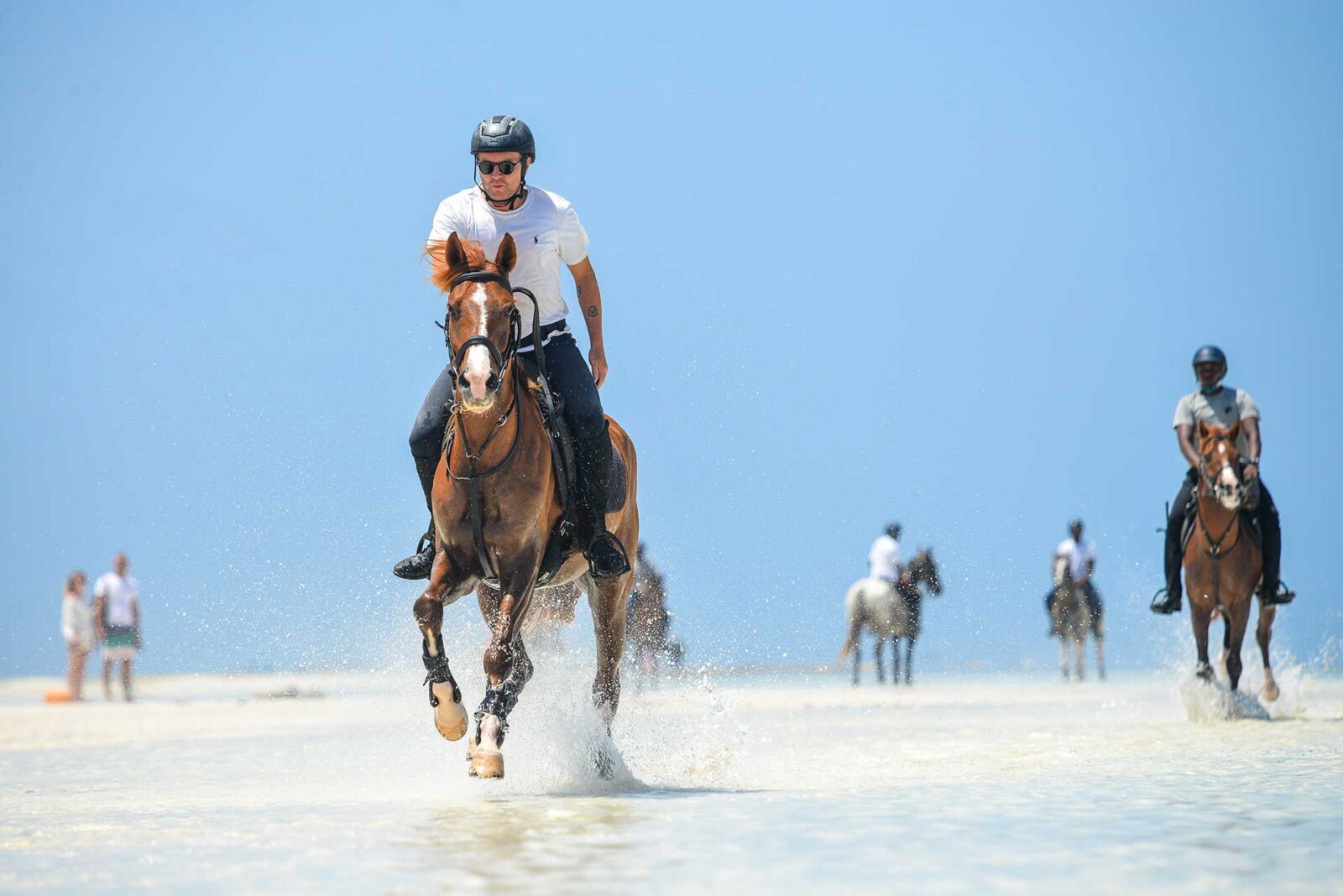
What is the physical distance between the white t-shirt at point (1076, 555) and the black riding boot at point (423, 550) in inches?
897

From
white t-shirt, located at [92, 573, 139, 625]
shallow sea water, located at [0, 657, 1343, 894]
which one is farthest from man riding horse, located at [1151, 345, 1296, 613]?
white t-shirt, located at [92, 573, 139, 625]

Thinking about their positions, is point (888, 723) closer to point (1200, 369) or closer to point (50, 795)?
point (1200, 369)

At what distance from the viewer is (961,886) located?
194 inches

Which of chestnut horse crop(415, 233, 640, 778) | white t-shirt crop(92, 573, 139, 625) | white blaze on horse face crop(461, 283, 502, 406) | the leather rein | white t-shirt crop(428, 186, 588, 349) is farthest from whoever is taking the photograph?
white t-shirt crop(92, 573, 139, 625)

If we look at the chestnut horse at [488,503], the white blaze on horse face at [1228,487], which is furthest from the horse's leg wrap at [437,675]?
the white blaze on horse face at [1228,487]

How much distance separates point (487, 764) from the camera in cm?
750

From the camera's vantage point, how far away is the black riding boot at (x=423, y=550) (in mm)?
8602

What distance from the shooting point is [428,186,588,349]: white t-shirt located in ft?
28.6

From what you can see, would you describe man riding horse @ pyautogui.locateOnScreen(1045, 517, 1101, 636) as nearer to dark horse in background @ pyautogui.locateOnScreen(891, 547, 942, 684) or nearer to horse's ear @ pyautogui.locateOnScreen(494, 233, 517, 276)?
dark horse in background @ pyautogui.locateOnScreen(891, 547, 942, 684)

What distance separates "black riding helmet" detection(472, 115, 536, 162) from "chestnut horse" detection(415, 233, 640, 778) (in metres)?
0.59

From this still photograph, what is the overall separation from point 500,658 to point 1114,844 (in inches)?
122

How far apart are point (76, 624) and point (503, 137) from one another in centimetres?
2058

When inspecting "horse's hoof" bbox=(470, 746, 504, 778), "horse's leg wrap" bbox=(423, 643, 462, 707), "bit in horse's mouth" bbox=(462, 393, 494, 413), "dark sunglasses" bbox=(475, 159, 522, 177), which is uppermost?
"dark sunglasses" bbox=(475, 159, 522, 177)

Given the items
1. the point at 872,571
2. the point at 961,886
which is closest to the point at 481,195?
the point at 961,886
